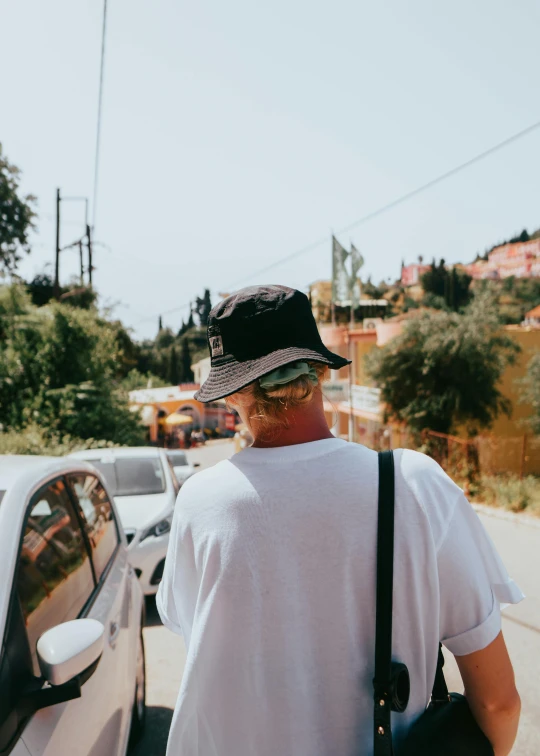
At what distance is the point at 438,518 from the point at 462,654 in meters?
0.32

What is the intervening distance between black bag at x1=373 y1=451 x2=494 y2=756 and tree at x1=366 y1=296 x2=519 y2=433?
15.5m

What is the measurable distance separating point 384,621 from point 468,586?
0.60 feet

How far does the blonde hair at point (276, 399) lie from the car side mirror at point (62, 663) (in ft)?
2.98

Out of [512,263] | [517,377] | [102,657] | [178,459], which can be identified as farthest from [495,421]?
[512,263]

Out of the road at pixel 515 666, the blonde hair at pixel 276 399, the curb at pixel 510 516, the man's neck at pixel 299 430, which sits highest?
the blonde hair at pixel 276 399

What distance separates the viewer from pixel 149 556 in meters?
5.22

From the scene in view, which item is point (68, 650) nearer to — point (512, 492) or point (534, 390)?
point (512, 492)

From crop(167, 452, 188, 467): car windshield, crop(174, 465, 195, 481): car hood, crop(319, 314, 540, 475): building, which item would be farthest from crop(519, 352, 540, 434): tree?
crop(167, 452, 188, 467): car windshield

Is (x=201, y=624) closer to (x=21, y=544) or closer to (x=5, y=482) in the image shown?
(x=21, y=544)

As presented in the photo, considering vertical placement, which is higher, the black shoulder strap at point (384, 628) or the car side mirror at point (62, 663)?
the black shoulder strap at point (384, 628)

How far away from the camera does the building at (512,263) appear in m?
91.6

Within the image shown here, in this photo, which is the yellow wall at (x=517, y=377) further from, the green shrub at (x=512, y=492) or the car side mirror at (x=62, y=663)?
the car side mirror at (x=62, y=663)

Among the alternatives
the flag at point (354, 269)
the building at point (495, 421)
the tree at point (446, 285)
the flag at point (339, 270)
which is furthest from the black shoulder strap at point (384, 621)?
the tree at point (446, 285)

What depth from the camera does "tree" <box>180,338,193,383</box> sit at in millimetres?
76312
